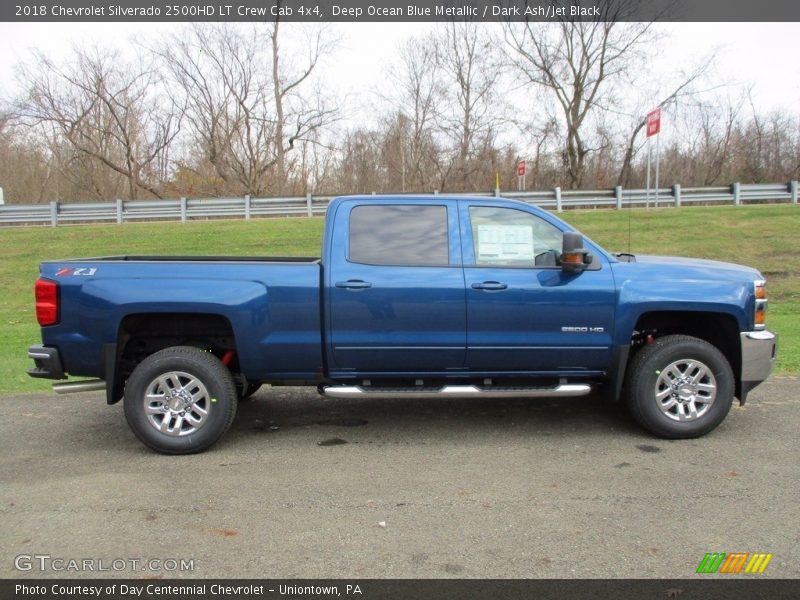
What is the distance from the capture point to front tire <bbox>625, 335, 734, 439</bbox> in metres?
4.83

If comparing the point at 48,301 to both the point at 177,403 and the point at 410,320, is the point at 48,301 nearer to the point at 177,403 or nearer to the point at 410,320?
the point at 177,403

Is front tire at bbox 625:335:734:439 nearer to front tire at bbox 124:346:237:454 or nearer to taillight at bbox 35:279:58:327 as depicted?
front tire at bbox 124:346:237:454

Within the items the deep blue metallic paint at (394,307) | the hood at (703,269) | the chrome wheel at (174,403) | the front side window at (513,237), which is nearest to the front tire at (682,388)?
the deep blue metallic paint at (394,307)

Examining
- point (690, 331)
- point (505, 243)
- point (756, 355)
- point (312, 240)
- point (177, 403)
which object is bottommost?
point (177, 403)

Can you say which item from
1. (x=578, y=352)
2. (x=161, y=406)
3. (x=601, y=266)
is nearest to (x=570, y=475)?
(x=578, y=352)

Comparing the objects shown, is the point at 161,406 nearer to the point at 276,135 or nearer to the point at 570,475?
the point at 570,475

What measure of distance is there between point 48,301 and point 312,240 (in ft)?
42.1

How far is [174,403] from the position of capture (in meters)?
4.69

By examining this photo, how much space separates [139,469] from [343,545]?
1.95 meters

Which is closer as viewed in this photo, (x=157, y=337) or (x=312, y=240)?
(x=157, y=337)

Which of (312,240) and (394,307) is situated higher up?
(312,240)

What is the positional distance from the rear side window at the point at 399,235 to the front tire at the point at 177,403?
144cm
